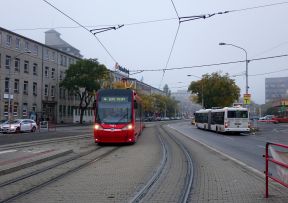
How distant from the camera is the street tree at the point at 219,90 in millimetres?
85688

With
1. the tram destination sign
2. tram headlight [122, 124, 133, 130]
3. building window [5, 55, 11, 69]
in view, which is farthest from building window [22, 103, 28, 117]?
tram headlight [122, 124, 133, 130]

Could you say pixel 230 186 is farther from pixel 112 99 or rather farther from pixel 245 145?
pixel 245 145

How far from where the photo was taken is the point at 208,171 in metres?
14.8

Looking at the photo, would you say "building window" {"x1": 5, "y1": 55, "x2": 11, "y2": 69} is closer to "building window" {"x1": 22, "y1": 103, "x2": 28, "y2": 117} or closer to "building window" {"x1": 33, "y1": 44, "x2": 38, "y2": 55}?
"building window" {"x1": 22, "y1": 103, "x2": 28, "y2": 117}

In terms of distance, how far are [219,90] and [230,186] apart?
7667cm

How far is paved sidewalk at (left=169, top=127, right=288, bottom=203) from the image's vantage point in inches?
385

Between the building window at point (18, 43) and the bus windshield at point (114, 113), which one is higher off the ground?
the building window at point (18, 43)

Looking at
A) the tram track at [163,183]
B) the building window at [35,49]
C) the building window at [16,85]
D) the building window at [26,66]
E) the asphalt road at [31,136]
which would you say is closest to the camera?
the tram track at [163,183]

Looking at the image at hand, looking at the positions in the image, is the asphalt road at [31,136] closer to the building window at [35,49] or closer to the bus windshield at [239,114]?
the bus windshield at [239,114]

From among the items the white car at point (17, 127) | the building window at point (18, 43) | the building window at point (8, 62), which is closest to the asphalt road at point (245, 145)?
the white car at point (17, 127)

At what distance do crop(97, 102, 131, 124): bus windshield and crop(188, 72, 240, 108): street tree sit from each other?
60.8 meters

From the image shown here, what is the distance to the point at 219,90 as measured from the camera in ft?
286

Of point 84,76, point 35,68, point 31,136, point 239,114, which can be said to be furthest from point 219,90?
point 31,136

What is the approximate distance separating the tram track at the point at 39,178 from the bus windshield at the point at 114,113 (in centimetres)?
815
